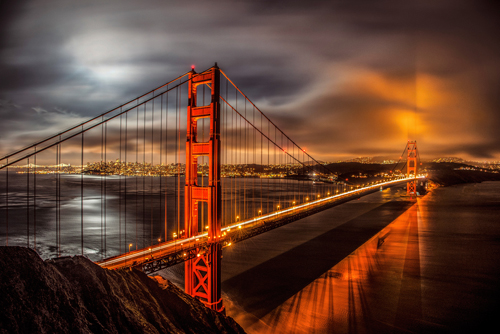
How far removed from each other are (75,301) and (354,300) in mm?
11175

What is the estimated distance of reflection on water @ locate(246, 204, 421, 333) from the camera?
10.1 m

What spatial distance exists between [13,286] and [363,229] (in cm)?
2879

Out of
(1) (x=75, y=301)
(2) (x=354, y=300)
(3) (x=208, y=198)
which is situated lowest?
(2) (x=354, y=300)

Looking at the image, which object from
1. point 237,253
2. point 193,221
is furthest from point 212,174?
point 237,253

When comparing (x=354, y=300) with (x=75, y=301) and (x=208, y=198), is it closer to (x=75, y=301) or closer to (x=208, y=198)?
(x=208, y=198)

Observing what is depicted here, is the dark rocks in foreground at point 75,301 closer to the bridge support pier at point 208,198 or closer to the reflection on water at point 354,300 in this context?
the bridge support pier at point 208,198

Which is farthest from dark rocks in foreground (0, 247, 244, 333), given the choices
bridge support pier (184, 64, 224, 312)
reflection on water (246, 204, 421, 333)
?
reflection on water (246, 204, 421, 333)

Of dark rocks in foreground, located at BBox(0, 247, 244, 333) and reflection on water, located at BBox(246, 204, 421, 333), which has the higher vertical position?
dark rocks in foreground, located at BBox(0, 247, 244, 333)

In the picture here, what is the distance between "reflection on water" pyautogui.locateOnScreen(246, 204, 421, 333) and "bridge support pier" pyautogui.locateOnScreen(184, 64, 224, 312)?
7.77 feet

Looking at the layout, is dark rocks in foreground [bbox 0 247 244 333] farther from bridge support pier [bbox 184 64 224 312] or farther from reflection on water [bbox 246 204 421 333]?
reflection on water [bbox 246 204 421 333]

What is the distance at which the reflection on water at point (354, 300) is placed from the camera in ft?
33.2

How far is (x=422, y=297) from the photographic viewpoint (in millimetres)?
11984

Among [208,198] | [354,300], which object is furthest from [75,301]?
[354,300]

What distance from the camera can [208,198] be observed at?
1127 centimetres
